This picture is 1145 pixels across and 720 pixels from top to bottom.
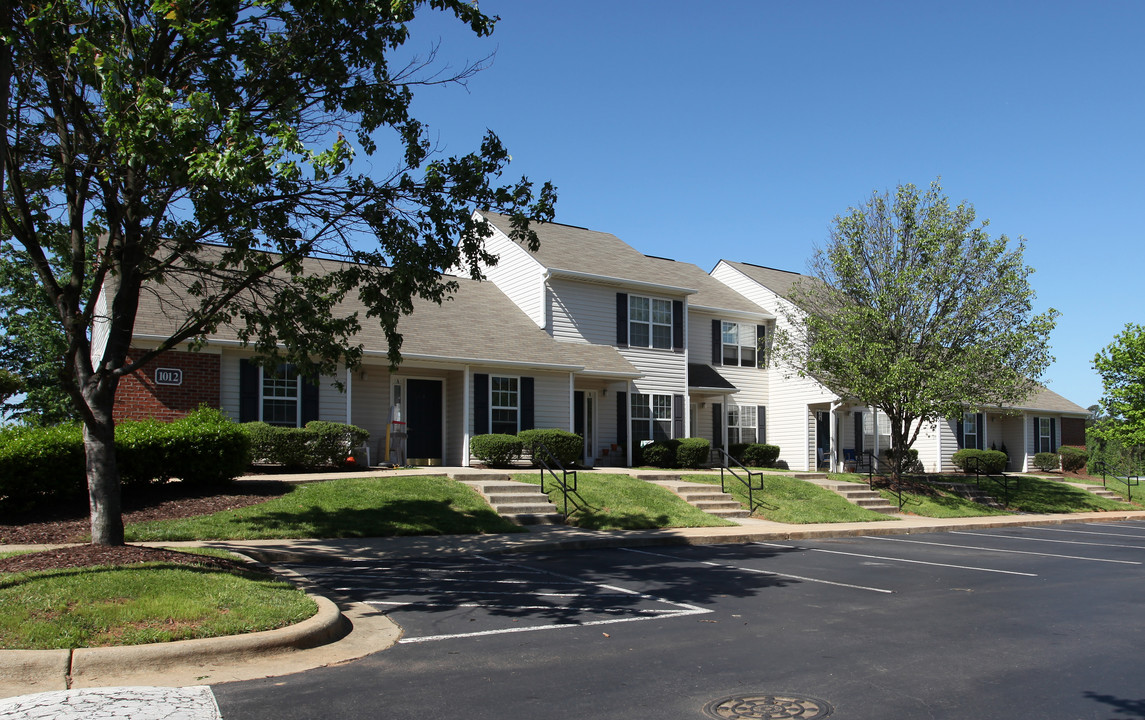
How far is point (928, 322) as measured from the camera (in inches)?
901

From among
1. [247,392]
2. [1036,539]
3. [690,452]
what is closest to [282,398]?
[247,392]

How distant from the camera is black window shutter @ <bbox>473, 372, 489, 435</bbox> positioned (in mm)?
22203

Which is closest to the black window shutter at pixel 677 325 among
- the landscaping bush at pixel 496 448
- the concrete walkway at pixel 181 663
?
the landscaping bush at pixel 496 448

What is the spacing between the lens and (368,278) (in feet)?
36.6

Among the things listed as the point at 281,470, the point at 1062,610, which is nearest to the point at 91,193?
the point at 281,470

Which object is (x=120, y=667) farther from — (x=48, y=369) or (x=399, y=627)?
(x=48, y=369)

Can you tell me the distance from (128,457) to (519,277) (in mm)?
14543

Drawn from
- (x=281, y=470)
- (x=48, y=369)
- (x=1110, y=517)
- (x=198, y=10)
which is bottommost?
(x=1110, y=517)

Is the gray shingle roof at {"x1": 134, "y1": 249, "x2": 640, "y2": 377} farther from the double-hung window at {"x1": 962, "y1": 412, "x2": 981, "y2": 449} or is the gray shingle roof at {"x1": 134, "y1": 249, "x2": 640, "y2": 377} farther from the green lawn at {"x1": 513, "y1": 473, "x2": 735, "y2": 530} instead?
the double-hung window at {"x1": 962, "y1": 412, "x2": 981, "y2": 449}

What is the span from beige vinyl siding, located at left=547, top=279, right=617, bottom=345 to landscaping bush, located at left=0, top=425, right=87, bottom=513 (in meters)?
14.4

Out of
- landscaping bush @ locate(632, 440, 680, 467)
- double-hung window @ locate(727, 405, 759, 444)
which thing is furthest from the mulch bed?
double-hung window @ locate(727, 405, 759, 444)

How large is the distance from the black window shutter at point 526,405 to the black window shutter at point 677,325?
20.8 feet

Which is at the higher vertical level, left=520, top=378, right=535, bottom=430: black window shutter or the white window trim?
the white window trim

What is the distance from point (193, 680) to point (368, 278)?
6.11 metres
